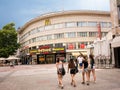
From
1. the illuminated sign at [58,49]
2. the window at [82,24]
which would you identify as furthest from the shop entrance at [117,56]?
the window at [82,24]

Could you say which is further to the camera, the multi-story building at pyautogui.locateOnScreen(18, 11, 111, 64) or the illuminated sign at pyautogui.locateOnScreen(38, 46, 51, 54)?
the illuminated sign at pyautogui.locateOnScreen(38, 46, 51, 54)

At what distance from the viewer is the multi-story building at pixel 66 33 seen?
2485 inches

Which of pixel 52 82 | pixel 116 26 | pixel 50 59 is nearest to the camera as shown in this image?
pixel 52 82

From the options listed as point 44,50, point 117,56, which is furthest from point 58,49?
point 117,56

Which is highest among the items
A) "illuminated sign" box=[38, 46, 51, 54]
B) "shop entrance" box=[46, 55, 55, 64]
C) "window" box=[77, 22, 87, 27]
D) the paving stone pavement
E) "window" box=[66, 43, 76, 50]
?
"window" box=[77, 22, 87, 27]

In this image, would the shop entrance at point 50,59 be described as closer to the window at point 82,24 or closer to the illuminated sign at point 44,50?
the illuminated sign at point 44,50

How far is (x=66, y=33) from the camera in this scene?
209 feet

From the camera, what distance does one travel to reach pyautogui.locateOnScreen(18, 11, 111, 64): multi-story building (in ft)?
207

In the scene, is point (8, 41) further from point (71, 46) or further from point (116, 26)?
point (116, 26)

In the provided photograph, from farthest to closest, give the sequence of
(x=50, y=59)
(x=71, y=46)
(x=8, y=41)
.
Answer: (x=8, y=41)
(x=50, y=59)
(x=71, y=46)

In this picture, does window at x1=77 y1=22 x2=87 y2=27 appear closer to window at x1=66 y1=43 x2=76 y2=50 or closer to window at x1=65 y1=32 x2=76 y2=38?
window at x1=65 y1=32 x2=76 y2=38

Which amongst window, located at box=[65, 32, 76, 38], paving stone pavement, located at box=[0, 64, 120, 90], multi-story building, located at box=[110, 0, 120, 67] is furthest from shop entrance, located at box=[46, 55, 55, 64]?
paving stone pavement, located at box=[0, 64, 120, 90]

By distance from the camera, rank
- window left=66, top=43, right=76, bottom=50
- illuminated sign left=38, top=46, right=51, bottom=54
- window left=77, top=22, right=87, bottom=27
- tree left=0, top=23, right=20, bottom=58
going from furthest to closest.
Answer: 1. tree left=0, top=23, right=20, bottom=58
2. window left=77, top=22, right=87, bottom=27
3. illuminated sign left=38, top=46, right=51, bottom=54
4. window left=66, top=43, right=76, bottom=50

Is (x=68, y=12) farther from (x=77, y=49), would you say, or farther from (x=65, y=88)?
(x=65, y=88)
